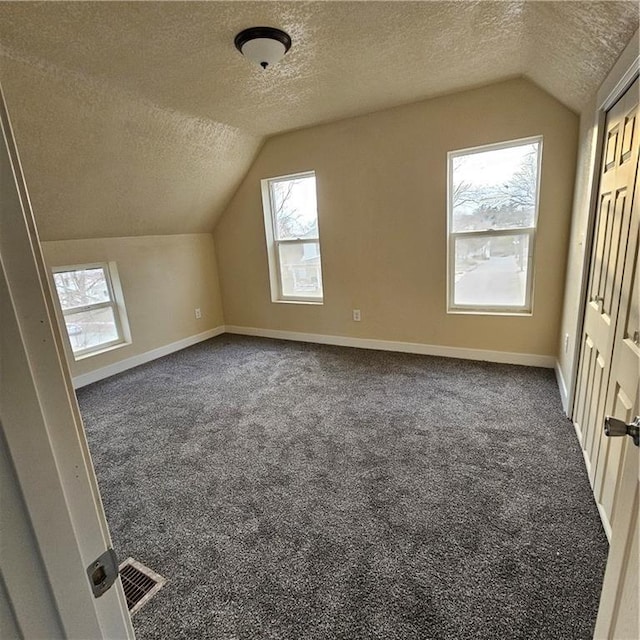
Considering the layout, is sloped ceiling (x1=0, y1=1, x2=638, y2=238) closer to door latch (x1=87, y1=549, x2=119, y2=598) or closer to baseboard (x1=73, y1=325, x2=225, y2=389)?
baseboard (x1=73, y1=325, x2=225, y2=389)

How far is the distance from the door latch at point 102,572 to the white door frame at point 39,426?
10mm

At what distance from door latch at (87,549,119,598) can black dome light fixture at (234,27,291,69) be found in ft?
7.62

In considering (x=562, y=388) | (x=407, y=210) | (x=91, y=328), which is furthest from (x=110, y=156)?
(x=562, y=388)

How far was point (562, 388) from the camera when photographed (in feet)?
9.11

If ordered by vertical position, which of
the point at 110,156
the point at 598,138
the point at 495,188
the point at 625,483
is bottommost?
the point at 625,483

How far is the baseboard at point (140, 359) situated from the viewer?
3618 mm

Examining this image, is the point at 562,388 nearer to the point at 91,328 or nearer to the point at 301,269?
the point at 301,269

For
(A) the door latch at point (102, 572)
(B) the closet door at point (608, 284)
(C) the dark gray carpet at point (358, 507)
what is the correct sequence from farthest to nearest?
(B) the closet door at point (608, 284) → (C) the dark gray carpet at point (358, 507) → (A) the door latch at point (102, 572)

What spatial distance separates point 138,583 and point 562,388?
292 cm

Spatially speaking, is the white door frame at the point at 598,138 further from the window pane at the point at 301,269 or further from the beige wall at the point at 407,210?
the window pane at the point at 301,269

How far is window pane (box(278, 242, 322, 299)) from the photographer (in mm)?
4352

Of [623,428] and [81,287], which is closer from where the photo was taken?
[623,428]

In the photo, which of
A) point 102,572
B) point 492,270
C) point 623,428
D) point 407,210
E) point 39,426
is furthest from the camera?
point 407,210

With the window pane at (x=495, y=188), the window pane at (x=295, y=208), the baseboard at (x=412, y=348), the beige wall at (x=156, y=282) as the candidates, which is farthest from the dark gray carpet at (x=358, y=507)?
the window pane at (x=295, y=208)
